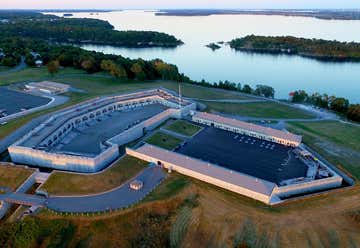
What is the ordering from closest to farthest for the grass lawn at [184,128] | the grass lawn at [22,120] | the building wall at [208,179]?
the building wall at [208,179], the grass lawn at [22,120], the grass lawn at [184,128]

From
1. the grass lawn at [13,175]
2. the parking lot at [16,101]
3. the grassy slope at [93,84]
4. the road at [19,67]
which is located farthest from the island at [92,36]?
the grass lawn at [13,175]

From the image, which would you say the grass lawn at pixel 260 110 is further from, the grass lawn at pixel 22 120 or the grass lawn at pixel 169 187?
the grass lawn at pixel 22 120

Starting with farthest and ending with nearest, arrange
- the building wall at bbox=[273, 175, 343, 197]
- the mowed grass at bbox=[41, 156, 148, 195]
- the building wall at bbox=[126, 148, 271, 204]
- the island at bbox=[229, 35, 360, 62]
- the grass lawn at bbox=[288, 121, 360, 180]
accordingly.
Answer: the island at bbox=[229, 35, 360, 62]
the grass lawn at bbox=[288, 121, 360, 180]
the mowed grass at bbox=[41, 156, 148, 195]
the building wall at bbox=[273, 175, 343, 197]
the building wall at bbox=[126, 148, 271, 204]

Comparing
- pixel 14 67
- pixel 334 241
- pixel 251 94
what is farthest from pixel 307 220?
pixel 14 67

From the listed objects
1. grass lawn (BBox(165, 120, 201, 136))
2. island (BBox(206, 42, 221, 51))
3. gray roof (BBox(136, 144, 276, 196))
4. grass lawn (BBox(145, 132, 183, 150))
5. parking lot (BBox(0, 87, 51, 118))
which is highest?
island (BBox(206, 42, 221, 51))

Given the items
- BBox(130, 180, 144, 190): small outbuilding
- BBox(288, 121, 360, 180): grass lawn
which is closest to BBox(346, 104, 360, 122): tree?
BBox(288, 121, 360, 180): grass lawn

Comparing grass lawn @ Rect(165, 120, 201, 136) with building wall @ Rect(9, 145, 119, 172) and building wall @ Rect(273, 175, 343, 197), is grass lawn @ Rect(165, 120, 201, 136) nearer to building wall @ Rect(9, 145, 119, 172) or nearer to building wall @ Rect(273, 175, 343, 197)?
building wall @ Rect(9, 145, 119, 172)
